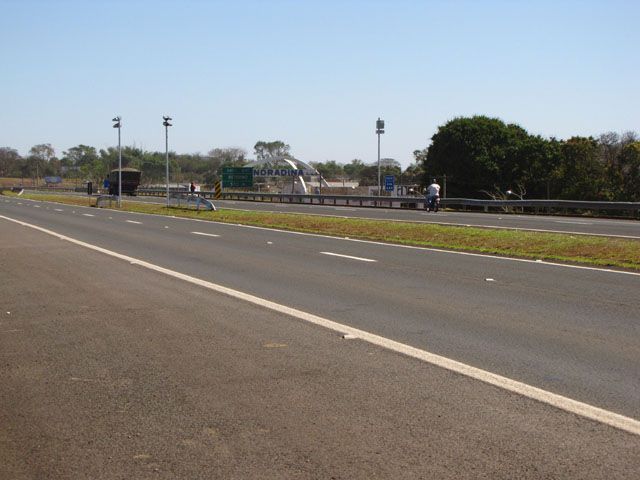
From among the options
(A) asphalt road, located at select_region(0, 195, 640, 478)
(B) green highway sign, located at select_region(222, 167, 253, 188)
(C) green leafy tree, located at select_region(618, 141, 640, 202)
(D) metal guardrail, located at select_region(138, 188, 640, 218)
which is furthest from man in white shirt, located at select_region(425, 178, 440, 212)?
(B) green highway sign, located at select_region(222, 167, 253, 188)

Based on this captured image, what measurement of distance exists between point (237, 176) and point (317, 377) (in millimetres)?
66032

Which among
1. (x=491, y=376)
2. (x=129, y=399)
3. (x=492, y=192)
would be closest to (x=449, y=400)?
(x=491, y=376)

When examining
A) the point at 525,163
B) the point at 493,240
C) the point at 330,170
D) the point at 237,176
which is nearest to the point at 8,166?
the point at 330,170

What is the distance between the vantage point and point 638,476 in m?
4.16

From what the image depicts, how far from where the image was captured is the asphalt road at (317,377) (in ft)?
14.7

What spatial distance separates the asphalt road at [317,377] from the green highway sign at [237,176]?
58766 millimetres

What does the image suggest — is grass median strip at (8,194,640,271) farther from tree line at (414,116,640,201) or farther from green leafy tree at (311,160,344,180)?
green leafy tree at (311,160,344,180)

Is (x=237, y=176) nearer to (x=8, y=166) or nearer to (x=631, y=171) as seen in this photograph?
(x=631, y=171)

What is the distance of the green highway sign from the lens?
234 feet

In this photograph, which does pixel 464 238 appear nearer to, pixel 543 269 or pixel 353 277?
pixel 543 269

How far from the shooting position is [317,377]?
247 inches

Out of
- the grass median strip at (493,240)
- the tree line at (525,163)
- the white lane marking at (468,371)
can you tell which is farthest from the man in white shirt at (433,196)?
the white lane marking at (468,371)

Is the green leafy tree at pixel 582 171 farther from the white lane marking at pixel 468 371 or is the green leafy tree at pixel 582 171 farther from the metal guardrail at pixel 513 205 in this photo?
the white lane marking at pixel 468 371

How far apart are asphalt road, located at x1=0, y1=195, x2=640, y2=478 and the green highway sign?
58766 millimetres
